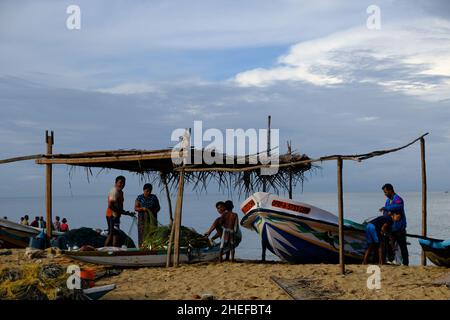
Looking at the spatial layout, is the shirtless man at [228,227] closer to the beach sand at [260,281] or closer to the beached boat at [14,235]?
the beach sand at [260,281]

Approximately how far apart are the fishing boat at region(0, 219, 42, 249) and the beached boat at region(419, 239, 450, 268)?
10308 millimetres

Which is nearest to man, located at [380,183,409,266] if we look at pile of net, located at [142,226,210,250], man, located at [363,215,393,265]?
man, located at [363,215,393,265]

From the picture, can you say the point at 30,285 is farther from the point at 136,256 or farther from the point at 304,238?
the point at 304,238

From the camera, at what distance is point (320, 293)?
29.0 ft

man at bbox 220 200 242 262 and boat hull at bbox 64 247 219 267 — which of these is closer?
boat hull at bbox 64 247 219 267

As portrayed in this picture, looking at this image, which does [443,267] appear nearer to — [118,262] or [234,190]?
[234,190]

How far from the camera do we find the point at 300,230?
12062 mm

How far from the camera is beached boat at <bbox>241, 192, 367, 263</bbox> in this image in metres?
11.9

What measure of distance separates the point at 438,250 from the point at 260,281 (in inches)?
A: 126

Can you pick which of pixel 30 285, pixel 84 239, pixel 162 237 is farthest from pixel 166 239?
pixel 30 285

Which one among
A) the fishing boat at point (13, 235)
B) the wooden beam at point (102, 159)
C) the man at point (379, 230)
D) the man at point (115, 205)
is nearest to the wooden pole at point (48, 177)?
the wooden beam at point (102, 159)

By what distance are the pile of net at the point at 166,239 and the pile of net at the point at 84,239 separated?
58 centimetres

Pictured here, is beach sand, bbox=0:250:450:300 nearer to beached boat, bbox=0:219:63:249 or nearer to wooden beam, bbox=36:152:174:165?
wooden beam, bbox=36:152:174:165
